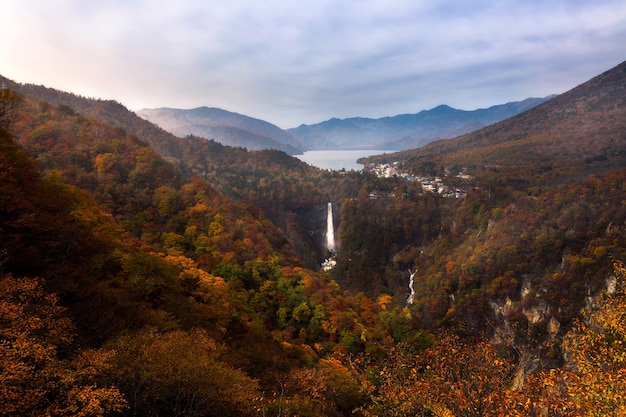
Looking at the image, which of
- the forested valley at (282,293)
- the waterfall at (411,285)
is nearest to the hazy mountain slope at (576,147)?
the forested valley at (282,293)

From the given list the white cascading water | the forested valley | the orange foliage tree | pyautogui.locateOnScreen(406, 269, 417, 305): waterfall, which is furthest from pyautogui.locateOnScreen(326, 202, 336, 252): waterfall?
the orange foliage tree

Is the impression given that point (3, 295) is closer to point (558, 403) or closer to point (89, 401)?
point (89, 401)

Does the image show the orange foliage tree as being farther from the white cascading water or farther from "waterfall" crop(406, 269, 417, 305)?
the white cascading water

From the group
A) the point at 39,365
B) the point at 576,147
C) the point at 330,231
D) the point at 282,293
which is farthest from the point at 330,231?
the point at 39,365

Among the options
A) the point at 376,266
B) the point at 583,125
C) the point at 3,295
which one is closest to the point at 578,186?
the point at 376,266

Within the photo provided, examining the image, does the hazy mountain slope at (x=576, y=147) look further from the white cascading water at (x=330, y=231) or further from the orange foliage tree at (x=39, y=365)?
the orange foliage tree at (x=39, y=365)

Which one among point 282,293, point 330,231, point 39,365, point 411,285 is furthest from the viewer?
point 330,231

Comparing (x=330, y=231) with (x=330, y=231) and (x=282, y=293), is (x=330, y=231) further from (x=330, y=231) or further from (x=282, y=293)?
(x=282, y=293)
